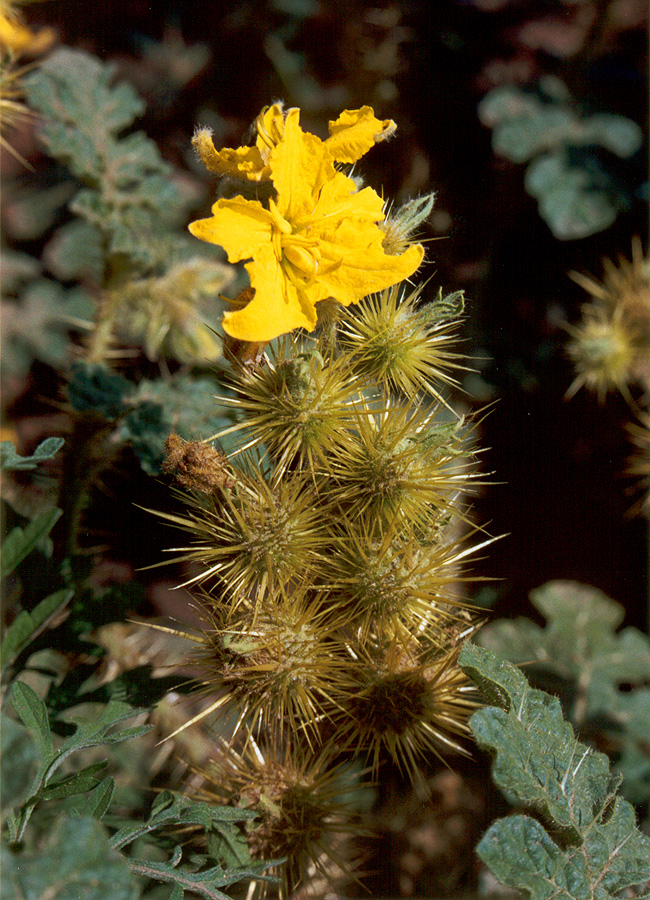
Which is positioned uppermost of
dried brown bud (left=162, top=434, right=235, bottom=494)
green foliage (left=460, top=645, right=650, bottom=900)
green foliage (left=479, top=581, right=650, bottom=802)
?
dried brown bud (left=162, top=434, right=235, bottom=494)

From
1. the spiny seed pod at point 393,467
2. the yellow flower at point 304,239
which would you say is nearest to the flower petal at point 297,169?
the yellow flower at point 304,239

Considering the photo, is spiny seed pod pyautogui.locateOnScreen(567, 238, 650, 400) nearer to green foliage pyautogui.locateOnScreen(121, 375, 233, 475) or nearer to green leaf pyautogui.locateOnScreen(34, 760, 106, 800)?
green foliage pyautogui.locateOnScreen(121, 375, 233, 475)

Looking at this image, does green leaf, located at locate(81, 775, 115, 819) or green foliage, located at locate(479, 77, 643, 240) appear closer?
green leaf, located at locate(81, 775, 115, 819)

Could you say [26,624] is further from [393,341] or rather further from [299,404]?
[393,341]

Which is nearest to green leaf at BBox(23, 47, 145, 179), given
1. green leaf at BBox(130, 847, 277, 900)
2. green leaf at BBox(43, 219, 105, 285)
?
green leaf at BBox(43, 219, 105, 285)

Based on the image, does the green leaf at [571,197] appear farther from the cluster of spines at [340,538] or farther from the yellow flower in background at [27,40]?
the yellow flower in background at [27,40]

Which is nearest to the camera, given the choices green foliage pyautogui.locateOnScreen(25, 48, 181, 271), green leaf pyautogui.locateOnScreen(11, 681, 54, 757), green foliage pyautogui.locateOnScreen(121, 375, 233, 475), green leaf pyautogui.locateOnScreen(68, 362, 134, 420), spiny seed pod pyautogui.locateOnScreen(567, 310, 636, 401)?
green leaf pyautogui.locateOnScreen(11, 681, 54, 757)

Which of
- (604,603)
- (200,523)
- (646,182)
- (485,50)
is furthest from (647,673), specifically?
(485,50)
